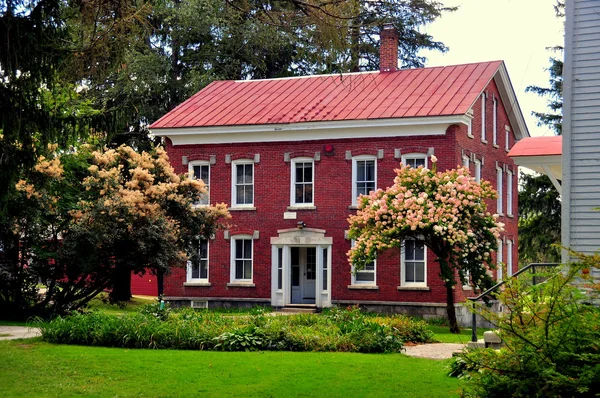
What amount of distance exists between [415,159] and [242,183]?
6.47 metres

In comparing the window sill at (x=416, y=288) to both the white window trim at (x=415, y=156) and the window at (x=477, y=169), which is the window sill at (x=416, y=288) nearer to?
the white window trim at (x=415, y=156)

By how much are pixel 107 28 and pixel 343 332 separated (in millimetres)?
8710

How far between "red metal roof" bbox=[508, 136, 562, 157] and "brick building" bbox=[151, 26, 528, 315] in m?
10.9

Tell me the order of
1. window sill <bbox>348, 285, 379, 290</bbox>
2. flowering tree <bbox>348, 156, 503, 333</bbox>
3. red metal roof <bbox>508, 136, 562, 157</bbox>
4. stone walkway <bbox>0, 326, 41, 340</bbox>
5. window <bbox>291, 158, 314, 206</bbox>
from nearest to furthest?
red metal roof <bbox>508, 136, 562, 157</bbox> < stone walkway <bbox>0, 326, 41, 340</bbox> < flowering tree <bbox>348, 156, 503, 333</bbox> < window sill <bbox>348, 285, 379, 290</bbox> < window <bbox>291, 158, 314, 206</bbox>

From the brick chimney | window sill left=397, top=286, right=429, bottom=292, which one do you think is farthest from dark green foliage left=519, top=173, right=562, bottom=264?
window sill left=397, top=286, right=429, bottom=292

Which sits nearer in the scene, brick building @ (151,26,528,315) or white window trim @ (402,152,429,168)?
white window trim @ (402,152,429,168)

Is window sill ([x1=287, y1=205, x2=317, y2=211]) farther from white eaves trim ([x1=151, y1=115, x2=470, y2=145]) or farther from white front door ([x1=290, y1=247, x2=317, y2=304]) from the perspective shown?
white eaves trim ([x1=151, y1=115, x2=470, y2=145])

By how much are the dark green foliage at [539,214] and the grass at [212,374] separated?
1018 inches

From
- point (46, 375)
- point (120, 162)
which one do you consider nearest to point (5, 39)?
point (46, 375)

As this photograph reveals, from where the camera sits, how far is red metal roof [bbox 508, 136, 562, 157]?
1606 centimetres

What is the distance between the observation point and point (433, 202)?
76.4ft

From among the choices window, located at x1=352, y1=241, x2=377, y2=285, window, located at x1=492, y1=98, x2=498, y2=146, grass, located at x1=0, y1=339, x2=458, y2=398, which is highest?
window, located at x1=492, y1=98, x2=498, y2=146

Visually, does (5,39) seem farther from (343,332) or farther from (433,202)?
(433,202)

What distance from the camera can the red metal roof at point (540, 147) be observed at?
1606 cm
